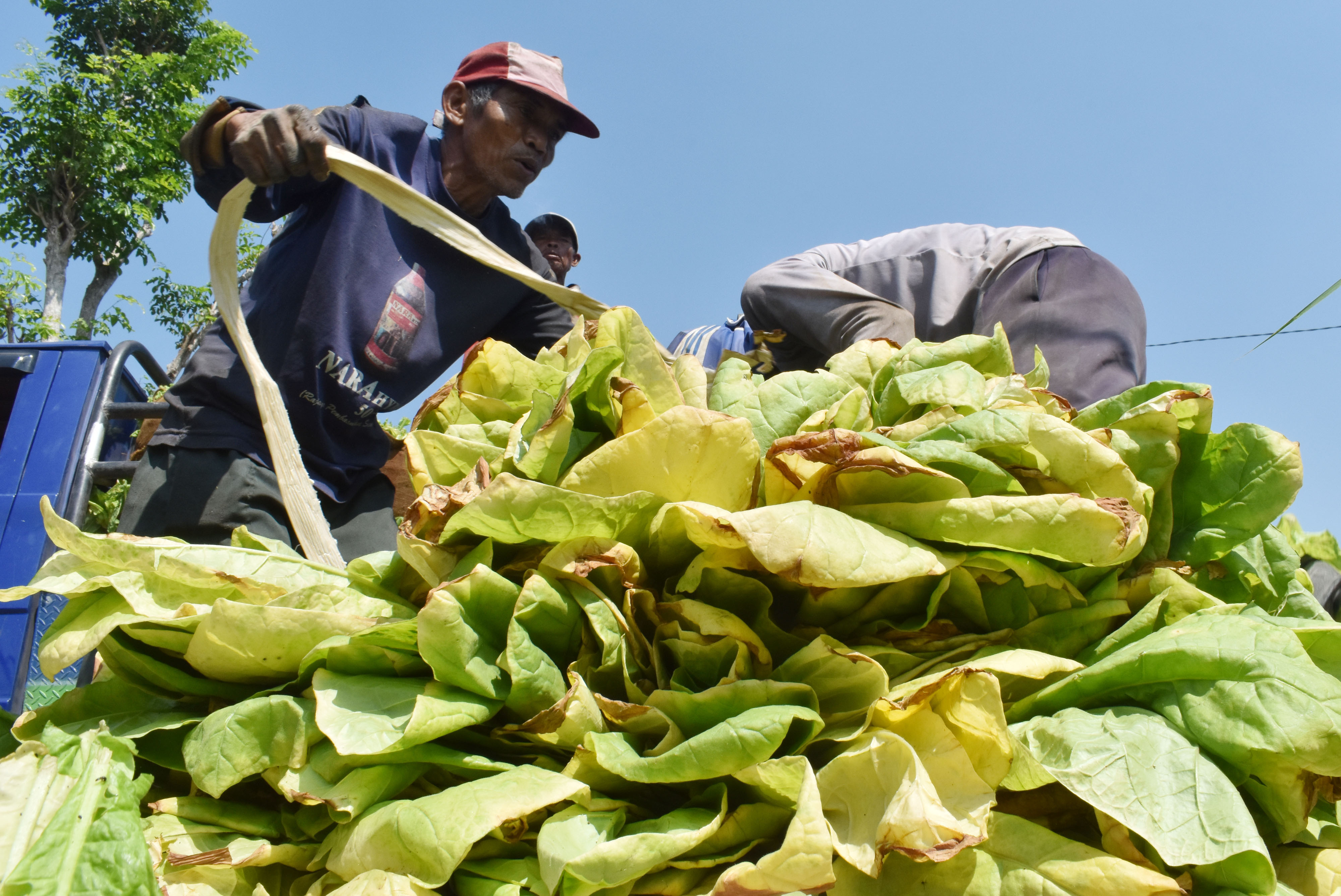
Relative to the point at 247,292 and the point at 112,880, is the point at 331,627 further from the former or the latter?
the point at 247,292

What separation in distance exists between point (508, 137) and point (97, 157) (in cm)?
1368

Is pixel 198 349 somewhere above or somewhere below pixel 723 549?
above

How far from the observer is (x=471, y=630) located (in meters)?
0.94

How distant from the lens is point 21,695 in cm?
250

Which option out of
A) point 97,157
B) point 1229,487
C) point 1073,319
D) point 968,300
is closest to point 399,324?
point 968,300

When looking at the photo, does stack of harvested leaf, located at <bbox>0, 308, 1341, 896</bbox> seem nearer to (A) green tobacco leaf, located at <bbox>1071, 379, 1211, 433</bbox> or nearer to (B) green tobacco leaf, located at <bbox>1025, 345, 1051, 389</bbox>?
(A) green tobacco leaf, located at <bbox>1071, 379, 1211, 433</bbox>

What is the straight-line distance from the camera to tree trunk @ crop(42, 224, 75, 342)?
46.4ft

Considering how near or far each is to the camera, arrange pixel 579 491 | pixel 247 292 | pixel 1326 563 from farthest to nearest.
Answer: pixel 247 292 → pixel 1326 563 → pixel 579 491

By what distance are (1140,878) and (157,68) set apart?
17.0 m

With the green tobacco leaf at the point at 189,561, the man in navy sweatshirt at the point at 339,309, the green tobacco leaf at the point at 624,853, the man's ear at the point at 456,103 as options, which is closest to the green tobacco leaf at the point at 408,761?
the green tobacco leaf at the point at 624,853

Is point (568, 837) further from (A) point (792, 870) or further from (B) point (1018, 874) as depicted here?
(B) point (1018, 874)

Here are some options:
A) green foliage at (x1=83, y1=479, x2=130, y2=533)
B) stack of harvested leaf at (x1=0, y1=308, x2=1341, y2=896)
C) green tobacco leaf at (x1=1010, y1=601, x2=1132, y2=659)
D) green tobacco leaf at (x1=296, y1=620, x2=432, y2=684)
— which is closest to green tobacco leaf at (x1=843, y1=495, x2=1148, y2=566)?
stack of harvested leaf at (x1=0, y1=308, x2=1341, y2=896)

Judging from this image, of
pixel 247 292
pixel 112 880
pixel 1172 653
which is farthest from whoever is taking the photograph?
pixel 247 292

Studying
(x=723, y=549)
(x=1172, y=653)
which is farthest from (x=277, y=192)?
(x=1172, y=653)
